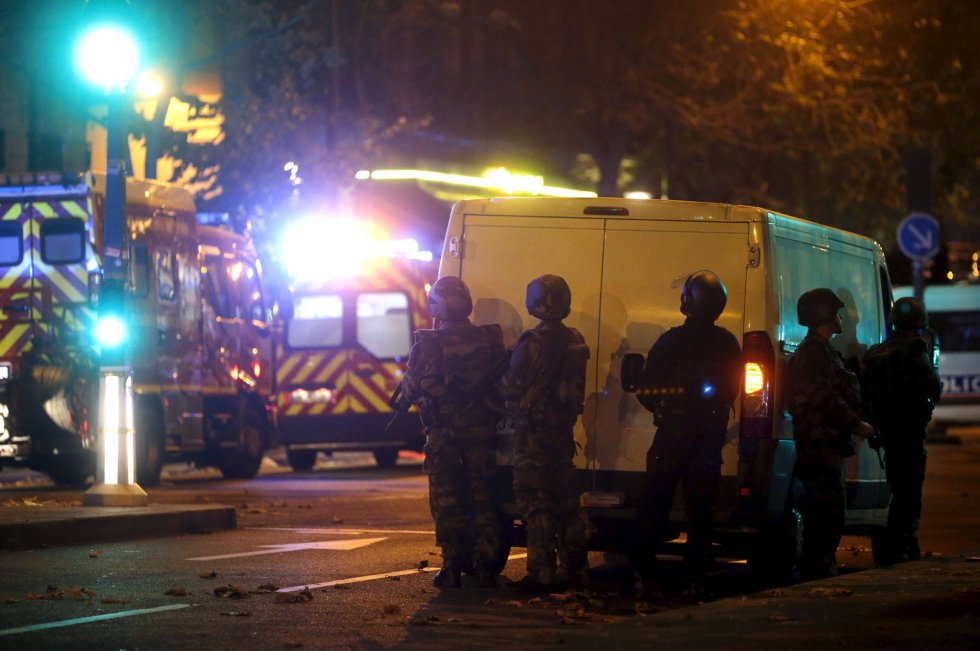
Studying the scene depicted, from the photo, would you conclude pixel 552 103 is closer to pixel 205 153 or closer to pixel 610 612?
pixel 205 153

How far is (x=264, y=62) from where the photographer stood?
27.7 metres

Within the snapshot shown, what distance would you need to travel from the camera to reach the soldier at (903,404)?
1171 cm

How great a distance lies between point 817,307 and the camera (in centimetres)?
1052

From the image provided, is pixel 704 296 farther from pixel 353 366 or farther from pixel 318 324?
pixel 318 324

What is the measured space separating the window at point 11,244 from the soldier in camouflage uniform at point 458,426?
9.40m

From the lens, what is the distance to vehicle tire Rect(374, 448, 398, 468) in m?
25.8

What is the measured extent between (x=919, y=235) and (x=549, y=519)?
1808 cm

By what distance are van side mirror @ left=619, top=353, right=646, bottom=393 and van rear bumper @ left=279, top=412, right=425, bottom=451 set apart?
43.9 feet

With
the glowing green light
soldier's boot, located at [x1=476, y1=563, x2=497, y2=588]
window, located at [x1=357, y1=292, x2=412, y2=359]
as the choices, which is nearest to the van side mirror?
soldier's boot, located at [x1=476, y1=563, x2=497, y2=588]

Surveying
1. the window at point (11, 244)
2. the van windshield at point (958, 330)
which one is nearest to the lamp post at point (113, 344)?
the window at point (11, 244)

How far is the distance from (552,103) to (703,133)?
2898 mm

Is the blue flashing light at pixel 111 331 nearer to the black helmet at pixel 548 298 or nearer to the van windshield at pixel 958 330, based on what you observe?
the black helmet at pixel 548 298

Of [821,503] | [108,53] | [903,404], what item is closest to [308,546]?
[821,503]

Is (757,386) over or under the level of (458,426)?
over
